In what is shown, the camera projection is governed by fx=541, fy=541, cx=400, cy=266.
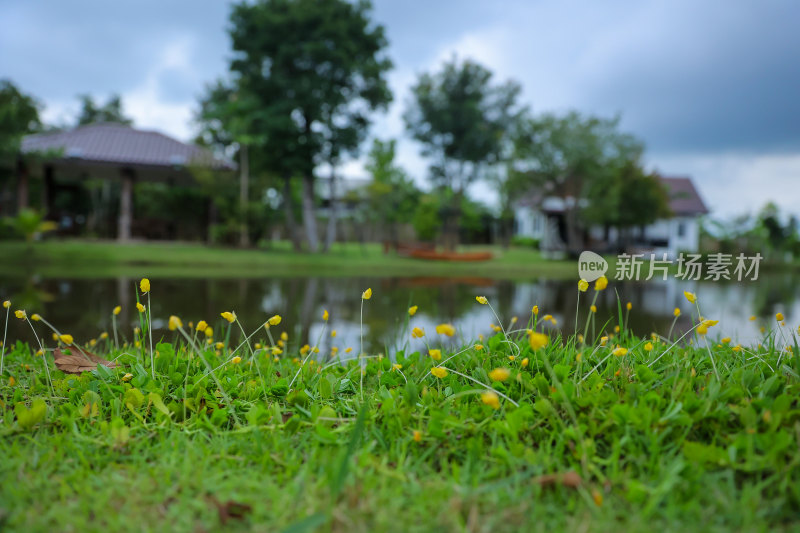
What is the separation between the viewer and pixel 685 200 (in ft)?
106

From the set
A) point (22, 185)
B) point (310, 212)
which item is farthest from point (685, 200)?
point (22, 185)

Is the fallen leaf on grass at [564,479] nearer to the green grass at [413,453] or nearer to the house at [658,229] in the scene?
the green grass at [413,453]

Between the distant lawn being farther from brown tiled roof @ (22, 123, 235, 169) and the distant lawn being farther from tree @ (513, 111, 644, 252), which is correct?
tree @ (513, 111, 644, 252)

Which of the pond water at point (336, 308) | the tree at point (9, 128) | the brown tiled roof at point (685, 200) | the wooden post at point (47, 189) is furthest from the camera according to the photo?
the brown tiled roof at point (685, 200)

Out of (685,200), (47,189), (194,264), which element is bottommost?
(194,264)

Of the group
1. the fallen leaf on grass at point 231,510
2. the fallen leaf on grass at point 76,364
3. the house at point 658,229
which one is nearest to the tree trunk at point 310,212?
the house at point 658,229

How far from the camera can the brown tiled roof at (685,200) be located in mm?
31125

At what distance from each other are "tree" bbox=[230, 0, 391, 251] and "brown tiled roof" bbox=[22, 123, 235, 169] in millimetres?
2688

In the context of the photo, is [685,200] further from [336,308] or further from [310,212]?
[336,308]

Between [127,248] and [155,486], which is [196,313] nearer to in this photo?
[155,486]

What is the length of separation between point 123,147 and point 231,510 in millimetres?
20288

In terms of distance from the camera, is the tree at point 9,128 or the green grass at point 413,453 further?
the tree at point 9,128

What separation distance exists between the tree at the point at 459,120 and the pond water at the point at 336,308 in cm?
1128

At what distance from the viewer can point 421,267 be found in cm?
1562
